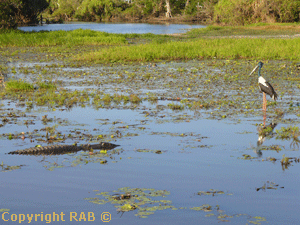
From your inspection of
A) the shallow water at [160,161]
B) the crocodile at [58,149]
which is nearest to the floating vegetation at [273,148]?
the shallow water at [160,161]

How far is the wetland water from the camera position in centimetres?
514

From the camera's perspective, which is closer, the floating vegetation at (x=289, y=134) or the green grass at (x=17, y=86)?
the floating vegetation at (x=289, y=134)

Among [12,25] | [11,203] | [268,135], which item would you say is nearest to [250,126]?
[268,135]

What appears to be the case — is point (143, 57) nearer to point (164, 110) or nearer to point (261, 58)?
point (261, 58)

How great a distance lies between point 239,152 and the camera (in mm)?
7402

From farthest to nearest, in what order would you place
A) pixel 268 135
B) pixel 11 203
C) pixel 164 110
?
pixel 164 110 → pixel 268 135 → pixel 11 203

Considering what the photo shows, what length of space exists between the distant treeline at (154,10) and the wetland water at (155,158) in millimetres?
27944

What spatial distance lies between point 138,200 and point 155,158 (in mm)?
1785

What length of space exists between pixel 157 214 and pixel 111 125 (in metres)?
4.44

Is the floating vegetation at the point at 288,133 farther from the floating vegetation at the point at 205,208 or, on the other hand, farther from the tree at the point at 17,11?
the tree at the point at 17,11

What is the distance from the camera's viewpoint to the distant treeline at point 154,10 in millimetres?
44531

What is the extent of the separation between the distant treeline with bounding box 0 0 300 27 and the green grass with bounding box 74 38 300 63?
706 inches

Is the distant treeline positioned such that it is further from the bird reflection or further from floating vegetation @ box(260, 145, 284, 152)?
floating vegetation @ box(260, 145, 284, 152)

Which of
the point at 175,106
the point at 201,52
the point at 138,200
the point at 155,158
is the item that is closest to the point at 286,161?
the point at 155,158
